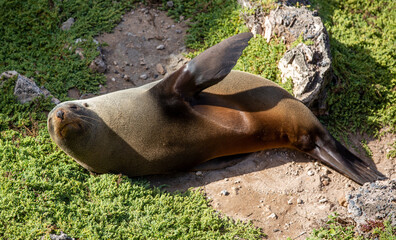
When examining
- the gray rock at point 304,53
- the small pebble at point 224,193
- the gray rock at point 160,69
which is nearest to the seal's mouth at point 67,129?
the small pebble at point 224,193

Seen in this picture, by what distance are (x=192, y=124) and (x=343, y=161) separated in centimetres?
167

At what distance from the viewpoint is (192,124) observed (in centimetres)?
421

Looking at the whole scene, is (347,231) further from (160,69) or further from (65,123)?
(160,69)

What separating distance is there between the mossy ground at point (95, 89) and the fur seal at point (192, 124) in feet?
0.99

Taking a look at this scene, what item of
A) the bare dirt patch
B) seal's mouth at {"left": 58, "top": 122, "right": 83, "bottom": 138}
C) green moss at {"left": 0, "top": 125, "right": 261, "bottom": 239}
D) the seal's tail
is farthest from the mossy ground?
the seal's tail

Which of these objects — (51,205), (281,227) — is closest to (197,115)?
(281,227)

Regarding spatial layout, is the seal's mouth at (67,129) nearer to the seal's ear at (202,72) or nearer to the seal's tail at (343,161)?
the seal's ear at (202,72)

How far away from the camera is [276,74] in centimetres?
516

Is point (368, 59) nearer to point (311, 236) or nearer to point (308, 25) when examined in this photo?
point (308, 25)

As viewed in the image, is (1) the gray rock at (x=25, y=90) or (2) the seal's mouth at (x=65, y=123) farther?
(1) the gray rock at (x=25, y=90)

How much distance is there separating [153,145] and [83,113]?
2.45ft

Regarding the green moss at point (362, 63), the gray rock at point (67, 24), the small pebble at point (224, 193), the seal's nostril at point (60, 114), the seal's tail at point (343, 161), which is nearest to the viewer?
the seal's nostril at point (60, 114)

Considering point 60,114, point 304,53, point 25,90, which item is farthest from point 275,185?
point 25,90

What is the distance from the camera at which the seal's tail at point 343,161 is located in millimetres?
4371
